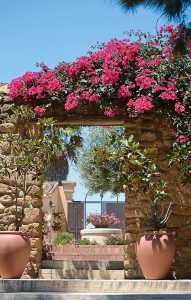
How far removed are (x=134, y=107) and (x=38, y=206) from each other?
2.07m

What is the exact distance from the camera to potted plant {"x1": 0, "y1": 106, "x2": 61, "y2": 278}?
24.8 feet

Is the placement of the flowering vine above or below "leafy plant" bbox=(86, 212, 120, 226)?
above

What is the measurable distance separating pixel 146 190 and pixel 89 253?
11.0 ft

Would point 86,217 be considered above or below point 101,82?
below

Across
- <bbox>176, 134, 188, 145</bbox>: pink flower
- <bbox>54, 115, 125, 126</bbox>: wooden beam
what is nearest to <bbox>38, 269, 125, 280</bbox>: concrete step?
<bbox>176, 134, 188, 145</bbox>: pink flower

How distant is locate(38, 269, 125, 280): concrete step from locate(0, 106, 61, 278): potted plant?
2.57 feet

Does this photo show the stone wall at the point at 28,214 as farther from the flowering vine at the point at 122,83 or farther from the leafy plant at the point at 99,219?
the leafy plant at the point at 99,219

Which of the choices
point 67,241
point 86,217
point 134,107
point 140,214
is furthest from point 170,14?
point 86,217

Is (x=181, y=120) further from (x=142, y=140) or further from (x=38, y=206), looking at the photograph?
(x=38, y=206)

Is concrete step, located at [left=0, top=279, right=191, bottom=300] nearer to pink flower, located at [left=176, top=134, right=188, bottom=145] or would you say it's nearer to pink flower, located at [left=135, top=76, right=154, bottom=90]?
pink flower, located at [left=176, top=134, right=188, bottom=145]

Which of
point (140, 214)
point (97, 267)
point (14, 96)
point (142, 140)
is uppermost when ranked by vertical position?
point (14, 96)

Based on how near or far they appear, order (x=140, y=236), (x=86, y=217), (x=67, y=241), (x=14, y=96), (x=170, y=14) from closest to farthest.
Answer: (x=170, y=14) → (x=140, y=236) → (x=14, y=96) → (x=67, y=241) → (x=86, y=217)

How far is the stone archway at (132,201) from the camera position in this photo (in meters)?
8.48

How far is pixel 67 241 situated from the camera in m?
13.6
